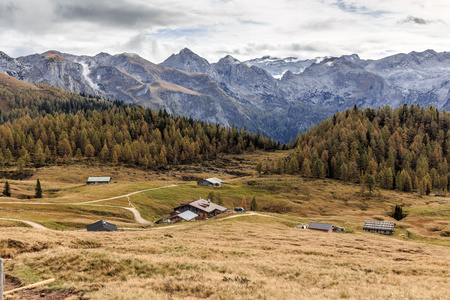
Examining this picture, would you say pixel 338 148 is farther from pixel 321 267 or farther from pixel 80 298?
pixel 80 298

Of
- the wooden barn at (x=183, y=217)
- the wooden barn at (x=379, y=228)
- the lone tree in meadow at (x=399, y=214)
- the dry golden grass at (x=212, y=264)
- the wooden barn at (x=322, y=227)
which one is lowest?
the lone tree in meadow at (x=399, y=214)

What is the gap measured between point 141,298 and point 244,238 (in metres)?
37.0

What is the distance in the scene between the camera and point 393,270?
3450 cm

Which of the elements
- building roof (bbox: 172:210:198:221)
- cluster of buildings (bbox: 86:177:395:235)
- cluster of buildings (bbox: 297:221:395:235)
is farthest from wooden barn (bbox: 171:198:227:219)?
cluster of buildings (bbox: 297:221:395:235)

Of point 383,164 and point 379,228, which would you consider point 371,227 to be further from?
point 383,164

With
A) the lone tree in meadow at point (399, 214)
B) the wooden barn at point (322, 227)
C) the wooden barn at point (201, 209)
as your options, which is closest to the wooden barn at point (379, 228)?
the wooden barn at point (322, 227)

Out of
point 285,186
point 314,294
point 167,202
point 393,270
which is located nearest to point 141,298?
point 314,294

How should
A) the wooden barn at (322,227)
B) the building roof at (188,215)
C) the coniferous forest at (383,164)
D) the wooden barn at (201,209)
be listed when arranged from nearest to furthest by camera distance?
the wooden barn at (322,227) → the building roof at (188,215) → the wooden barn at (201,209) → the coniferous forest at (383,164)

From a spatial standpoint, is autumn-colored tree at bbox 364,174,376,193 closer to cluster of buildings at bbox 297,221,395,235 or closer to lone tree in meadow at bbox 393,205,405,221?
lone tree in meadow at bbox 393,205,405,221

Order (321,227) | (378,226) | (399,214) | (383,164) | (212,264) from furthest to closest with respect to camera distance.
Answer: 1. (383,164)
2. (399,214)
3. (378,226)
4. (321,227)
5. (212,264)

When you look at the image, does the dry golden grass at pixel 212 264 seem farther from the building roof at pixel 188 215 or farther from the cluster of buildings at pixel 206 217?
the building roof at pixel 188 215

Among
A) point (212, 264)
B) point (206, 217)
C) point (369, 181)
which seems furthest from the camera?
point (369, 181)

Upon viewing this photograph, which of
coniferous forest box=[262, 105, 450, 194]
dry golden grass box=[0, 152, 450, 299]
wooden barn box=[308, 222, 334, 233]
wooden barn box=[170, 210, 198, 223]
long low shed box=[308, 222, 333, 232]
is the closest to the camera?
dry golden grass box=[0, 152, 450, 299]

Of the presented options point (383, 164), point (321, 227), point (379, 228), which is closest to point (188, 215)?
point (321, 227)
